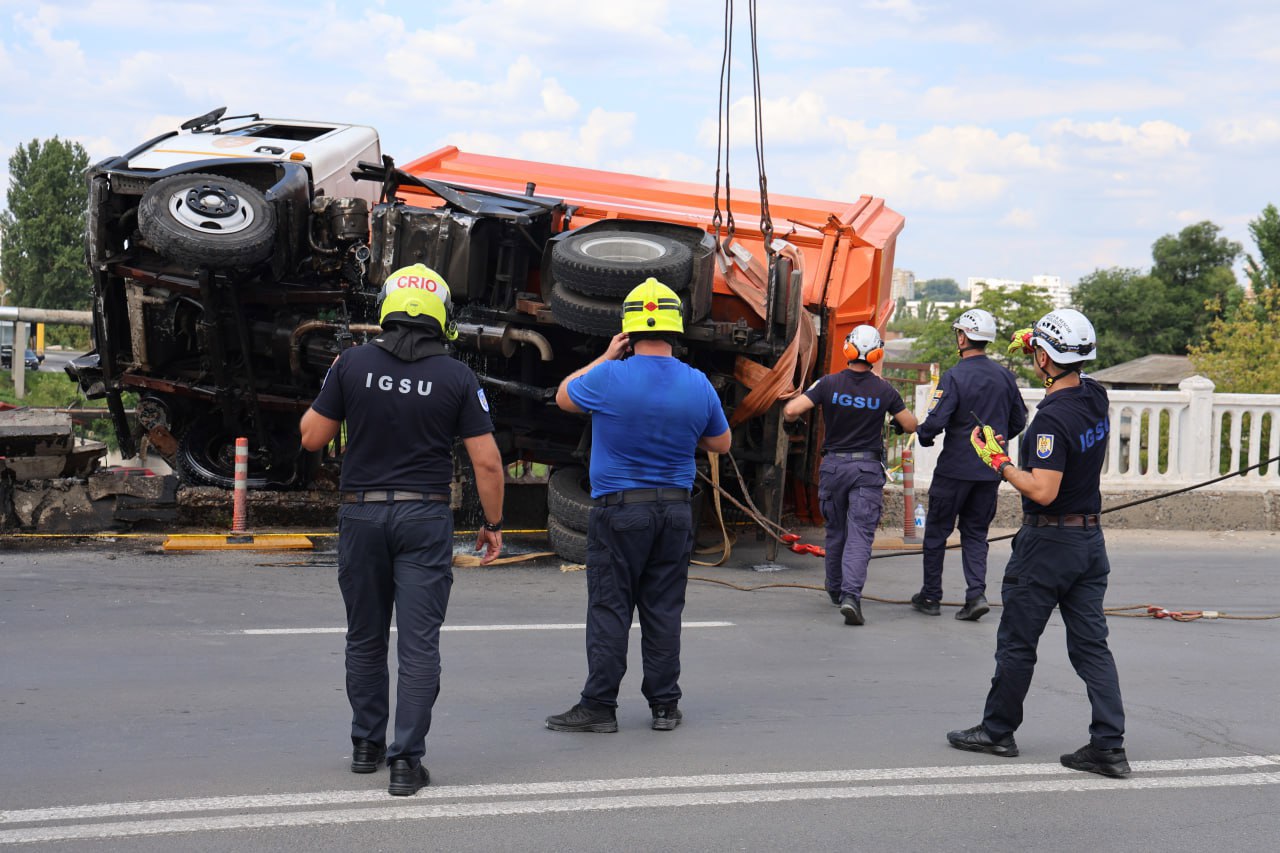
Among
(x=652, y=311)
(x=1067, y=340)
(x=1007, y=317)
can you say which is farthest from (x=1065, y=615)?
(x=1007, y=317)

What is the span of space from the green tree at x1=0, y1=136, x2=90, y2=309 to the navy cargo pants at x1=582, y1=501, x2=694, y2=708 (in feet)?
209

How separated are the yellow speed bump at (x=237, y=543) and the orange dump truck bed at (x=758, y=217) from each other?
2705 millimetres

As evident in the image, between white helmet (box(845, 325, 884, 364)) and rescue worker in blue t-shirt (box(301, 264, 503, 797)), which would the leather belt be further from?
white helmet (box(845, 325, 884, 364))

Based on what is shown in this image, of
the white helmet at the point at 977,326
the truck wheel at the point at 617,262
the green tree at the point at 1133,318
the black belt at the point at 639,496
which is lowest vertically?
Result: the black belt at the point at 639,496

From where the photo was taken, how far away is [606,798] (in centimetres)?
449

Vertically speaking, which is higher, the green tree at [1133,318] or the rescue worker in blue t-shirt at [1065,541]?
the green tree at [1133,318]

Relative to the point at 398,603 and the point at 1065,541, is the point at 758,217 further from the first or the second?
the point at 398,603

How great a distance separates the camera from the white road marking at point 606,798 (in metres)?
4.09

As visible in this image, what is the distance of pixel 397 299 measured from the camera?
4.59 m

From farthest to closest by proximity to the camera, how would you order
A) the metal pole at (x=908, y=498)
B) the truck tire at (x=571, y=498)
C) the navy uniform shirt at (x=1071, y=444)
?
the metal pole at (x=908, y=498), the truck tire at (x=571, y=498), the navy uniform shirt at (x=1071, y=444)

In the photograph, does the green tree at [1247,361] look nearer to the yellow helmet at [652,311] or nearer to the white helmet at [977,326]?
the white helmet at [977,326]

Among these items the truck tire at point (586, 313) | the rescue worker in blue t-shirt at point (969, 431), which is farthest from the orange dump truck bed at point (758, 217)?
the rescue worker in blue t-shirt at point (969, 431)

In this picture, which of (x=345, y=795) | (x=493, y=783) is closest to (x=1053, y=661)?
(x=493, y=783)

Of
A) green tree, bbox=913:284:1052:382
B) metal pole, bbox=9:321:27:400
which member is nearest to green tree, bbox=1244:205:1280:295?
green tree, bbox=913:284:1052:382
